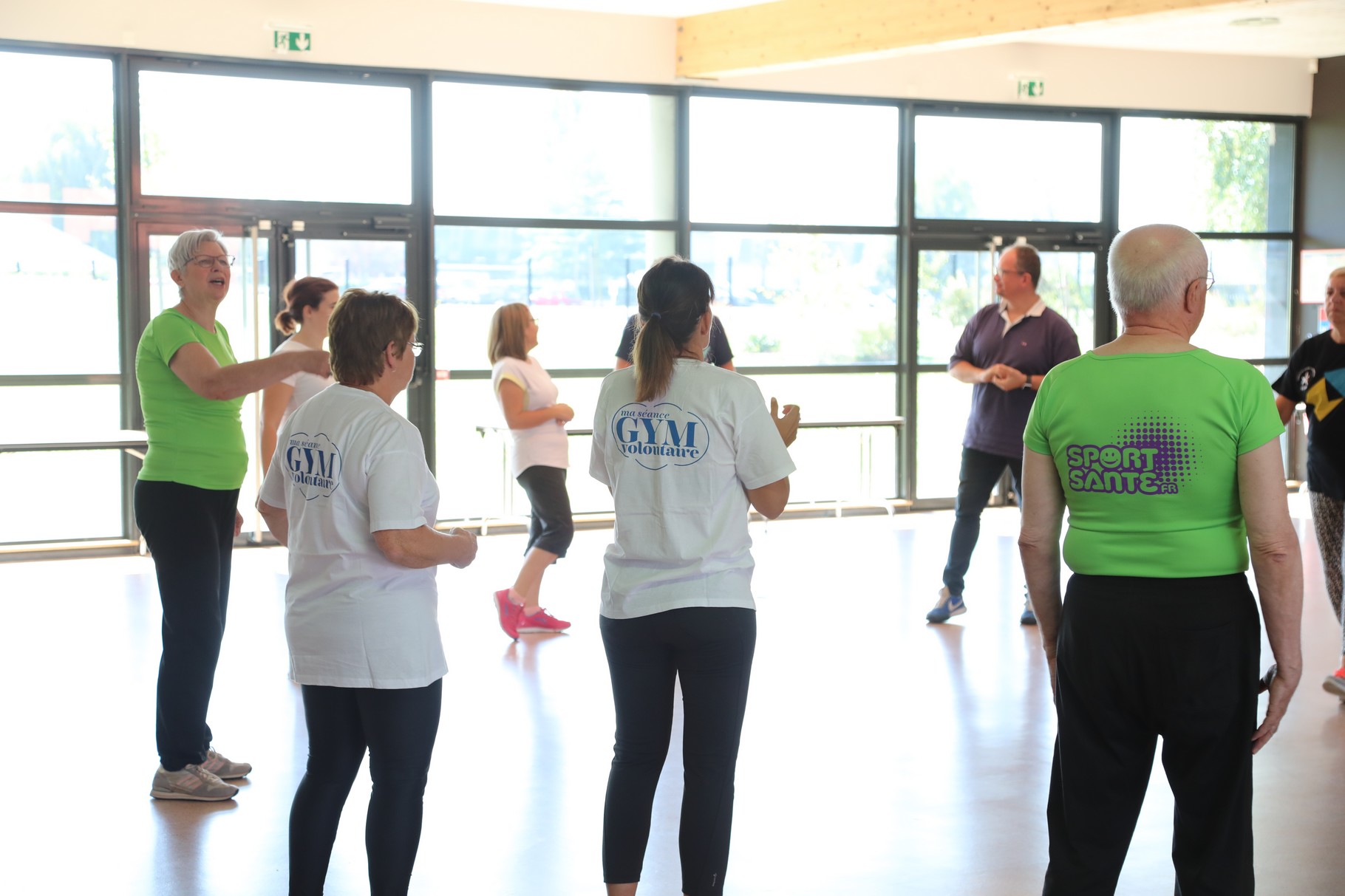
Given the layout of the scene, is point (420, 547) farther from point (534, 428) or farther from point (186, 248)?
point (534, 428)

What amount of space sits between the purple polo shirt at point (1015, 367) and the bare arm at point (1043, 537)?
3.19m

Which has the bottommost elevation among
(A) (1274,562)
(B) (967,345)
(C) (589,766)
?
(C) (589,766)

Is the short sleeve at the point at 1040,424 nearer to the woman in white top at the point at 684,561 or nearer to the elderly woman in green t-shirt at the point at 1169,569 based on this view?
the elderly woman in green t-shirt at the point at 1169,569

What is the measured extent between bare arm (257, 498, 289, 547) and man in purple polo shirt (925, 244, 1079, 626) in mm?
3525

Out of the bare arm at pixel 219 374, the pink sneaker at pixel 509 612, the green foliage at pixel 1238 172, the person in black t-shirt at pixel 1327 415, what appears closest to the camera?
the bare arm at pixel 219 374

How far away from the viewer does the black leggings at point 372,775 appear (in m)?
2.44

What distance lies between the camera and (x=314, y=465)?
245cm

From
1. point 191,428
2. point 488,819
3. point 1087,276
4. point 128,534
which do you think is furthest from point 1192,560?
point 1087,276

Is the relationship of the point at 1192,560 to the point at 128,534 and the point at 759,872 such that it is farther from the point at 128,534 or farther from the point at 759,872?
the point at 128,534

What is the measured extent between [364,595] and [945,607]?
3955 millimetres

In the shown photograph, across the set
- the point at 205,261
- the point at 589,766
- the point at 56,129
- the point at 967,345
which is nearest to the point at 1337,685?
the point at 967,345

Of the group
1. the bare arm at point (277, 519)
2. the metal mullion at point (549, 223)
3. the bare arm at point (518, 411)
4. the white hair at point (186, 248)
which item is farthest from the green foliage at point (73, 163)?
the bare arm at point (277, 519)

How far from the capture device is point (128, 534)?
26.7 feet

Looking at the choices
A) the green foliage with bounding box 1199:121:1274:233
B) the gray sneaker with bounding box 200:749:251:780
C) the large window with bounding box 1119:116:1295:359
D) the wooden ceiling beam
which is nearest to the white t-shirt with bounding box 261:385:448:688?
the gray sneaker with bounding box 200:749:251:780
